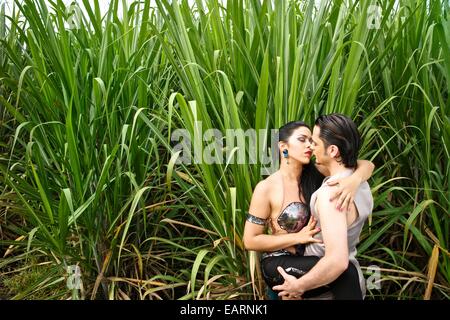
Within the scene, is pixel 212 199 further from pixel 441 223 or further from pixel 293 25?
pixel 441 223

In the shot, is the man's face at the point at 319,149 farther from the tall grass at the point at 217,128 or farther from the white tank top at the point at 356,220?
the tall grass at the point at 217,128

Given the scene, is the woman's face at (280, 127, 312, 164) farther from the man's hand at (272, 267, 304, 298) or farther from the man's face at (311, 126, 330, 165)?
the man's hand at (272, 267, 304, 298)

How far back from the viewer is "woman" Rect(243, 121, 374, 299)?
113cm

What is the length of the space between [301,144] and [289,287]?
26 cm

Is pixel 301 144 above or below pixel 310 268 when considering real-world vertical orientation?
above

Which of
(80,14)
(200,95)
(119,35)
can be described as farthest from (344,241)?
(80,14)

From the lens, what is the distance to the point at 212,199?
4.82 feet

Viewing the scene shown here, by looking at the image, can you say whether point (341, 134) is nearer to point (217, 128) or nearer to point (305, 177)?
point (305, 177)

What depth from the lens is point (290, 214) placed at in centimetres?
116

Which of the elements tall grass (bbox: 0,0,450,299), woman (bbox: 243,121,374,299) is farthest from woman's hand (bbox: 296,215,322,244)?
tall grass (bbox: 0,0,450,299)

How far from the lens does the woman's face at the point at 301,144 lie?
1.16m

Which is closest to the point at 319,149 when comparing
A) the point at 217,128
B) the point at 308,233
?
the point at 308,233

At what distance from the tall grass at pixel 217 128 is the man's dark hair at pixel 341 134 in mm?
307

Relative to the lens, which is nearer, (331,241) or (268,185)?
(331,241)
